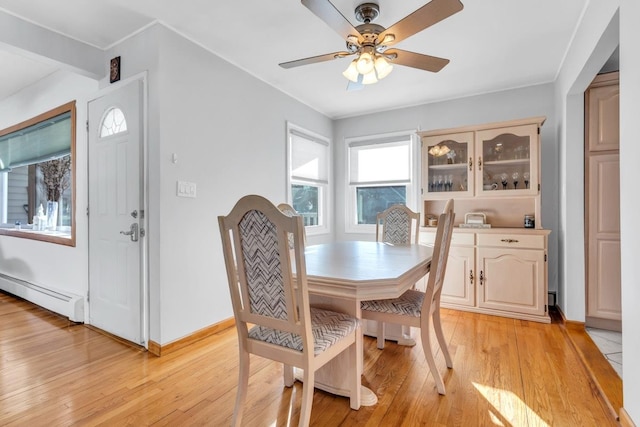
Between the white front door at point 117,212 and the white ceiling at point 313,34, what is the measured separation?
502 millimetres

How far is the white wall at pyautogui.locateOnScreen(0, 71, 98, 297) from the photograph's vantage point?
294 centimetres

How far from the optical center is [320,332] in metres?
1.49

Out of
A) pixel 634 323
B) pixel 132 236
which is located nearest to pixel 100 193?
pixel 132 236

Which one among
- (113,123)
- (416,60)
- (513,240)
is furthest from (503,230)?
(113,123)

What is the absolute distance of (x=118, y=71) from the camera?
2561 millimetres

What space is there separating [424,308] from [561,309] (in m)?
2.13

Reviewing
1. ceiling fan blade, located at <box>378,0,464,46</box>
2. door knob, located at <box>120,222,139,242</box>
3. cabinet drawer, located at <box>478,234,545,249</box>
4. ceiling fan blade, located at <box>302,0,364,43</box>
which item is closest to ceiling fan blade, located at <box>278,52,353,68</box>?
ceiling fan blade, located at <box>302,0,364,43</box>

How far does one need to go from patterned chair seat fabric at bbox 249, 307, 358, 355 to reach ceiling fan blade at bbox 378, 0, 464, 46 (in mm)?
1564

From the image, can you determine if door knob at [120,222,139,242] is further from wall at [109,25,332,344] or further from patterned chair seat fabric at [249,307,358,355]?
patterned chair seat fabric at [249,307,358,355]

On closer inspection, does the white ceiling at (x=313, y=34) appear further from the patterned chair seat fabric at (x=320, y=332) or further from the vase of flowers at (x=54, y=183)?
the patterned chair seat fabric at (x=320, y=332)

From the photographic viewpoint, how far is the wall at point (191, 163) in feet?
7.66

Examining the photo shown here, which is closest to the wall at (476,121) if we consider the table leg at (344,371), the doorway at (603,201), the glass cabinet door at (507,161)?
the glass cabinet door at (507,161)

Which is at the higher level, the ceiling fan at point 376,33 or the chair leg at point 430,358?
the ceiling fan at point 376,33

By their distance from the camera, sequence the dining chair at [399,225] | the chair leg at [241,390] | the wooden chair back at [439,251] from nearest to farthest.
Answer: the chair leg at [241,390], the wooden chair back at [439,251], the dining chair at [399,225]
